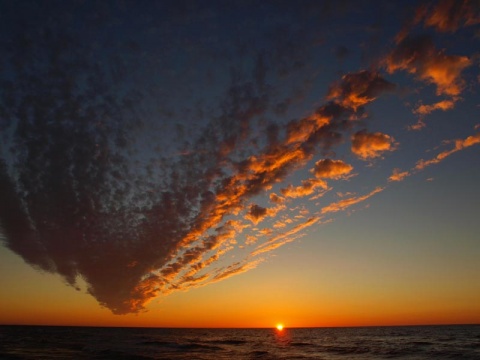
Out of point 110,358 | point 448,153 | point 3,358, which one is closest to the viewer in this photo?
point 448,153

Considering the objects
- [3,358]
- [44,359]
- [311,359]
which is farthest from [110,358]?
[311,359]

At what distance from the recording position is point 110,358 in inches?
1187

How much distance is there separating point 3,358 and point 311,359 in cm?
2974

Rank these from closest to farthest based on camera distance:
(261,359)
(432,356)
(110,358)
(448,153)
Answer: (448,153) → (110,358) → (261,359) → (432,356)

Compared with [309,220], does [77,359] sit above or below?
below

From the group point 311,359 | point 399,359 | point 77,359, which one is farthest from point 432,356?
point 77,359

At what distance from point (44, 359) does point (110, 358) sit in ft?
18.4

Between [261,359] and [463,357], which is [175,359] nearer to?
[261,359]

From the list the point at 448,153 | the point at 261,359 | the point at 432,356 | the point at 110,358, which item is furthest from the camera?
the point at 432,356

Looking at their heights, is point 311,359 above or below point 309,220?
below

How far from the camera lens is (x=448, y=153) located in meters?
24.5

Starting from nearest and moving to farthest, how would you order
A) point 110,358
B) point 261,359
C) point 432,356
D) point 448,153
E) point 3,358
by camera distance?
point 448,153
point 3,358
point 110,358
point 261,359
point 432,356

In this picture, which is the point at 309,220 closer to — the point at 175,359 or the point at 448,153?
the point at 448,153

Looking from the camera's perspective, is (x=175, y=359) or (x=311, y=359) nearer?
(x=175, y=359)
